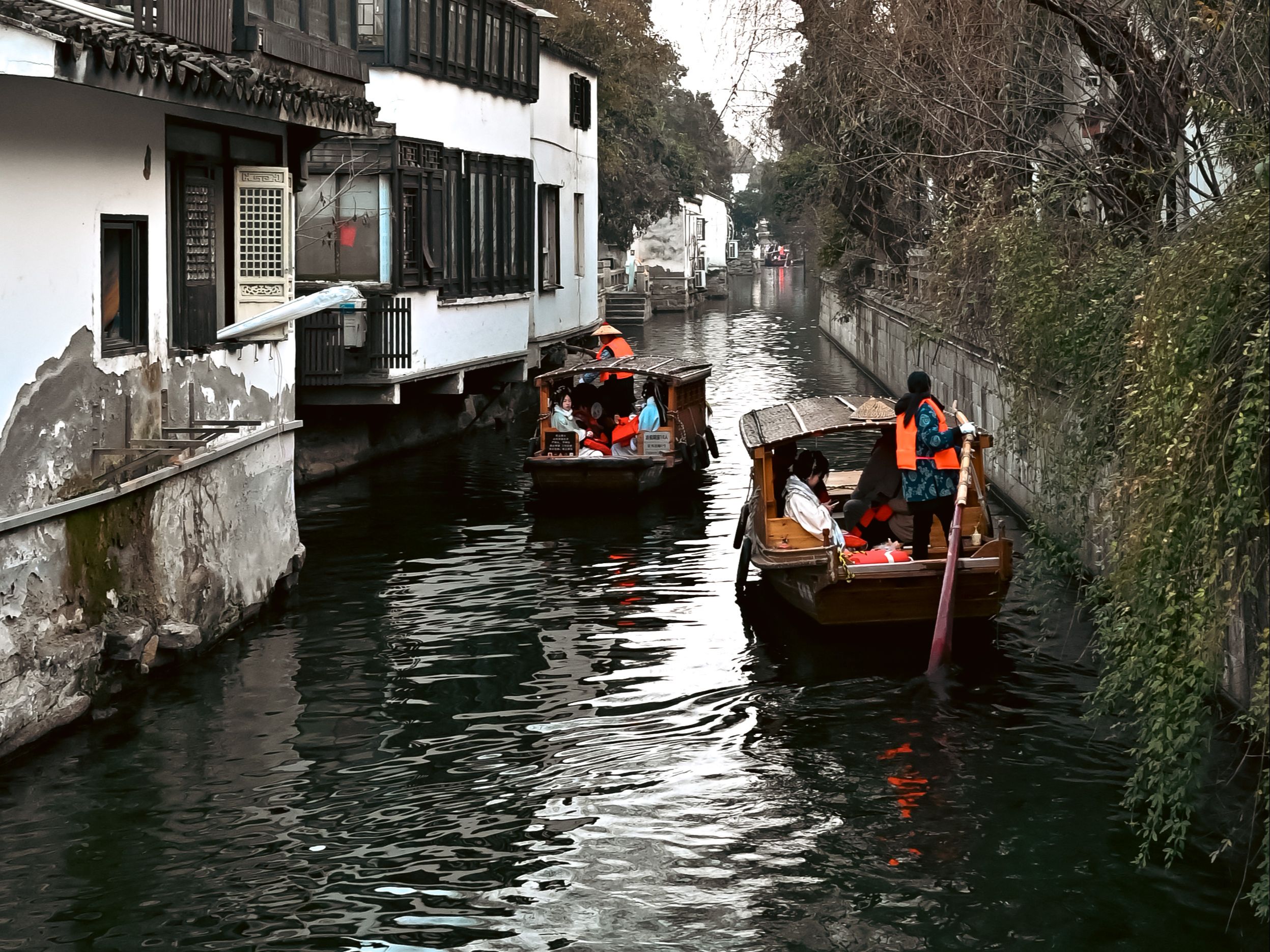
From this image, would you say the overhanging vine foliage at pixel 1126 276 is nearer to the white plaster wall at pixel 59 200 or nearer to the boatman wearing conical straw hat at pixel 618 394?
the boatman wearing conical straw hat at pixel 618 394

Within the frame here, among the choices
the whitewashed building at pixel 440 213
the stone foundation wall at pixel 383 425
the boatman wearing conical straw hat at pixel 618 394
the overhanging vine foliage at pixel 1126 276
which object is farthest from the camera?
the boatman wearing conical straw hat at pixel 618 394

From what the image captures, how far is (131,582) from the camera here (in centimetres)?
1207

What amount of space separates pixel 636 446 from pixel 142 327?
33.1ft

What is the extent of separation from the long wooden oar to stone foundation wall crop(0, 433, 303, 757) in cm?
579

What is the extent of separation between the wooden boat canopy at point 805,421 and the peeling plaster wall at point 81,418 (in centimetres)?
502

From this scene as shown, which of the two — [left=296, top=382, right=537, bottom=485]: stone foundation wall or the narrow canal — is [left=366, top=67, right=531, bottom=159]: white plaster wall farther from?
the narrow canal

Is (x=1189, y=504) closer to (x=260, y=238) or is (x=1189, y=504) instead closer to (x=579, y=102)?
(x=260, y=238)

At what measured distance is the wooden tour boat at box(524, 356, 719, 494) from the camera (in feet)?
68.2

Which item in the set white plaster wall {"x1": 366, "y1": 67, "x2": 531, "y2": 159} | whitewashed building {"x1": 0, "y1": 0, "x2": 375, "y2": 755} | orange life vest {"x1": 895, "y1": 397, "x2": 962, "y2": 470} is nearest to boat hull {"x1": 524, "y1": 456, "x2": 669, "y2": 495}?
whitewashed building {"x1": 0, "y1": 0, "x2": 375, "y2": 755}

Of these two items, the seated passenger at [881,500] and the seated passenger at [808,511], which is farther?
the seated passenger at [881,500]

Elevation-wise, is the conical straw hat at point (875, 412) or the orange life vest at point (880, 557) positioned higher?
the conical straw hat at point (875, 412)

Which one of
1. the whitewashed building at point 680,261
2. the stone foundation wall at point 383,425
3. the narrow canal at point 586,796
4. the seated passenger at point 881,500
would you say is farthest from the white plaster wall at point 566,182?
the whitewashed building at point 680,261

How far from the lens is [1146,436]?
8008 millimetres

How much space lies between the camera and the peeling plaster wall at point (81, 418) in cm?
1058
